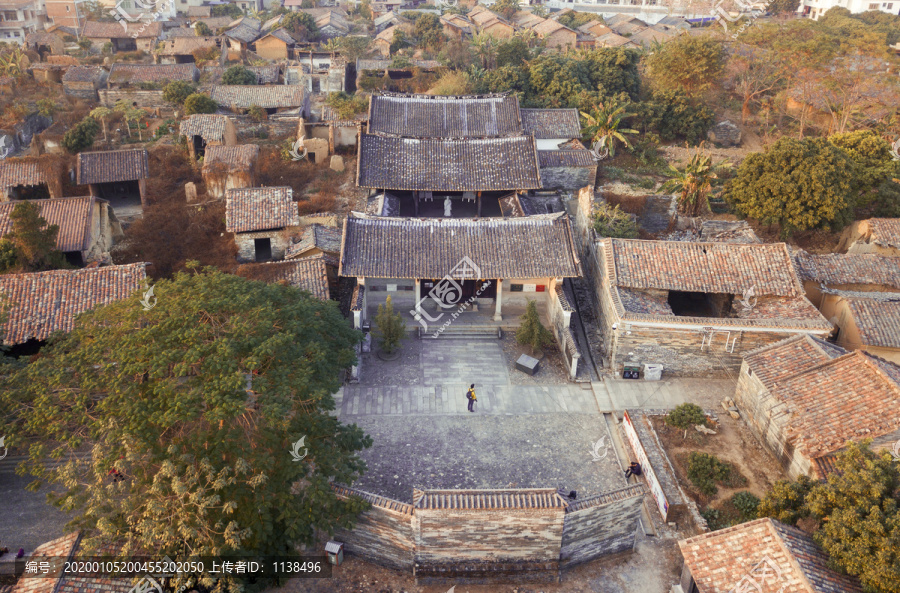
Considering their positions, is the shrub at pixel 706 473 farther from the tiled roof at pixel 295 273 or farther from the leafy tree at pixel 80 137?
the leafy tree at pixel 80 137

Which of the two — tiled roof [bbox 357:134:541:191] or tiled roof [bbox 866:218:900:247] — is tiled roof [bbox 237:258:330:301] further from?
tiled roof [bbox 866:218:900:247]

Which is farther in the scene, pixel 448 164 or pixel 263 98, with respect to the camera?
pixel 263 98

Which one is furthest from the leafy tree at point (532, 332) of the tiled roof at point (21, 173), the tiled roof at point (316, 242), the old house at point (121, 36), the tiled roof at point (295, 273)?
the old house at point (121, 36)

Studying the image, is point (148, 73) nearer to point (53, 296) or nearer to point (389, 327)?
point (53, 296)

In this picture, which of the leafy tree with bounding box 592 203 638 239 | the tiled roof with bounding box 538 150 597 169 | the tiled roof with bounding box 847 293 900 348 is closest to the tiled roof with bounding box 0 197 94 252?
the leafy tree with bounding box 592 203 638 239

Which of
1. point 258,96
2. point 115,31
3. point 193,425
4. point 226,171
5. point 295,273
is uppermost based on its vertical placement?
point 115,31

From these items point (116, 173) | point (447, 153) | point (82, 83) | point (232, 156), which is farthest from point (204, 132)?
point (82, 83)

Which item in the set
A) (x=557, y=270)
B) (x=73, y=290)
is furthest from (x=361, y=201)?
(x=73, y=290)
